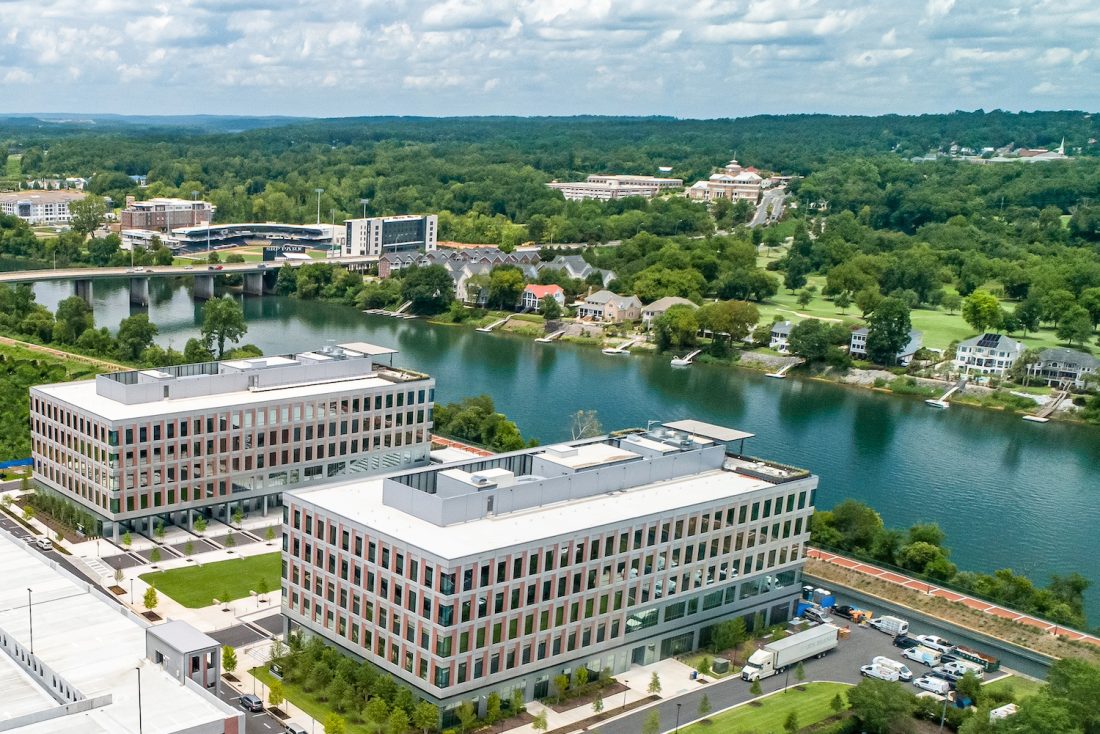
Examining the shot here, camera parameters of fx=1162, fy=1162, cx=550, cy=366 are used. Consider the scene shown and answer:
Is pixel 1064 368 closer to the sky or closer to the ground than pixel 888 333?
closer to the ground

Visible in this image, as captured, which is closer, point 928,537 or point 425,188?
point 928,537

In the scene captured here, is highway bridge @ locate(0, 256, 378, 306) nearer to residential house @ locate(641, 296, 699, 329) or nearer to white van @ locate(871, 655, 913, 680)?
residential house @ locate(641, 296, 699, 329)

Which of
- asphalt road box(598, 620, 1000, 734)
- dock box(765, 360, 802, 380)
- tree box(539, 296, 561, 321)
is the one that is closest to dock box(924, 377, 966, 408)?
dock box(765, 360, 802, 380)

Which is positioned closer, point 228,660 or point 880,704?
point 880,704

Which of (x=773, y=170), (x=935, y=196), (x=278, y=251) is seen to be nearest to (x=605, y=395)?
(x=278, y=251)

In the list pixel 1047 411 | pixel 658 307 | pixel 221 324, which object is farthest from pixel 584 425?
pixel 658 307

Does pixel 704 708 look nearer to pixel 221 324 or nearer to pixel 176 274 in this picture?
pixel 221 324

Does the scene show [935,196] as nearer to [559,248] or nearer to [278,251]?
[559,248]
